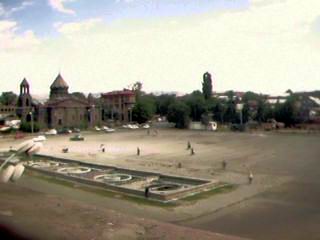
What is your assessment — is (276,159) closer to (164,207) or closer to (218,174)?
(218,174)

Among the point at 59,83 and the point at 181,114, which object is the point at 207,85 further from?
the point at 59,83

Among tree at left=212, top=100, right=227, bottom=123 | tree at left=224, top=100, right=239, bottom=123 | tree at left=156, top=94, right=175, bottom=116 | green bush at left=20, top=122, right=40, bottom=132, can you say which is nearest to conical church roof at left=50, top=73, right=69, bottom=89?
green bush at left=20, top=122, right=40, bottom=132

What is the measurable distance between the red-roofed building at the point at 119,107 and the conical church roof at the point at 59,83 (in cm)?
841

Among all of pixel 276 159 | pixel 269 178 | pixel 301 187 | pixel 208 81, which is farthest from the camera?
pixel 208 81

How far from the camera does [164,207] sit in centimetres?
1325

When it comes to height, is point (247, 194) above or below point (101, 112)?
below

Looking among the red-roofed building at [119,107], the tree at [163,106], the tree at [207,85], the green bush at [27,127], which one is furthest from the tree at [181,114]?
the green bush at [27,127]

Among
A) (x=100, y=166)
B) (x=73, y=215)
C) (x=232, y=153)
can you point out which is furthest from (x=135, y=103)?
(x=73, y=215)

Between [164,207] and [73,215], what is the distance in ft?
16.8

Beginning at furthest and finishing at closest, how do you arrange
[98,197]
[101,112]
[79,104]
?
1. [101,112]
2. [79,104]
3. [98,197]

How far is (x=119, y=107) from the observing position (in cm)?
6494

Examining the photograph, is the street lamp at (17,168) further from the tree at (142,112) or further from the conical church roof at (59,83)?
the tree at (142,112)

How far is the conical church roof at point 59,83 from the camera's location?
57.6 meters

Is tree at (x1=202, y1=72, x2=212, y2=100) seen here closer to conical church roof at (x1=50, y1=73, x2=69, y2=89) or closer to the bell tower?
conical church roof at (x1=50, y1=73, x2=69, y2=89)
